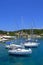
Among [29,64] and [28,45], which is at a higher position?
[28,45]

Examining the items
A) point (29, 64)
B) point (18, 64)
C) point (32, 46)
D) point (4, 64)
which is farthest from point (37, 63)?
point (32, 46)

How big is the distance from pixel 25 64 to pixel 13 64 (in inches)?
89.8

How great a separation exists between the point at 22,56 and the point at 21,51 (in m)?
1.48

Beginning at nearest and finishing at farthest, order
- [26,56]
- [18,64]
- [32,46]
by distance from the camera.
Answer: [18,64], [26,56], [32,46]

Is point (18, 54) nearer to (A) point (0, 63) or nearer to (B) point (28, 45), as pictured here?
(A) point (0, 63)

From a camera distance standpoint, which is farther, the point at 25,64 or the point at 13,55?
the point at 13,55

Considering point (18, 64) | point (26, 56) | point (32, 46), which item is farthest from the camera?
point (32, 46)

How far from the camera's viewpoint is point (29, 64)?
30125 mm

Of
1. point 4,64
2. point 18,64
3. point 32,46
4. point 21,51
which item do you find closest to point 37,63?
point 18,64

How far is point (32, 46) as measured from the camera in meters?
58.5

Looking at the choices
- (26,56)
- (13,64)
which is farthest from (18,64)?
(26,56)

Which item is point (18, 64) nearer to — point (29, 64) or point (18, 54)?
point (29, 64)

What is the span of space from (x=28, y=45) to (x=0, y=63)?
28.5 meters

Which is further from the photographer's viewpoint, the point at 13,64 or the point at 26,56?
the point at 26,56
